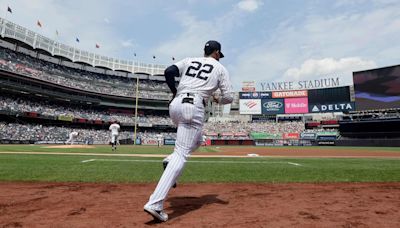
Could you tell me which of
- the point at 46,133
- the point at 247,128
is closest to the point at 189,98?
the point at 46,133

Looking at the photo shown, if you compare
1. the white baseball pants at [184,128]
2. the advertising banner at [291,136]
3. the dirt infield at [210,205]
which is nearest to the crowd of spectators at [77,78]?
the advertising banner at [291,136]

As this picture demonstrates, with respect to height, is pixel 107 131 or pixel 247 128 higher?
pixel 247 128

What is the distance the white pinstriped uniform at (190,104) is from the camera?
9.98ft

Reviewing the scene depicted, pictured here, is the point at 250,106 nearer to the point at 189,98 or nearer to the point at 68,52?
the point at 68,52

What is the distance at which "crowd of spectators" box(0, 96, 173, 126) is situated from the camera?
4198 cm

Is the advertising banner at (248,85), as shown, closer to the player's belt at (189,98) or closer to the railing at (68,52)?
the railing at (68,52)

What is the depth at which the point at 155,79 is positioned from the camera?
7038cm

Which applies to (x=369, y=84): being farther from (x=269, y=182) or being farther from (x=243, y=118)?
(x=269, y=182)

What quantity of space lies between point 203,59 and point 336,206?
2480 mm

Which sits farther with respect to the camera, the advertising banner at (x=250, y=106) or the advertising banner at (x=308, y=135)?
the advertising banner at (x=250, y=106)

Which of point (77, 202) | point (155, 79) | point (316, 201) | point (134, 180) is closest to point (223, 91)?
point (316, 201)

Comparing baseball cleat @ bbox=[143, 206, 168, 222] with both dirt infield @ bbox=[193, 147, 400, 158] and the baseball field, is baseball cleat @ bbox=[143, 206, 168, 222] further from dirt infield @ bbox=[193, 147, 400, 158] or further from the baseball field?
dirt infield @ bbox=[193, 147, 400, 158]

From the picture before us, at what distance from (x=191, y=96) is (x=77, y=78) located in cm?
5908

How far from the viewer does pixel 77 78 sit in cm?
5597
